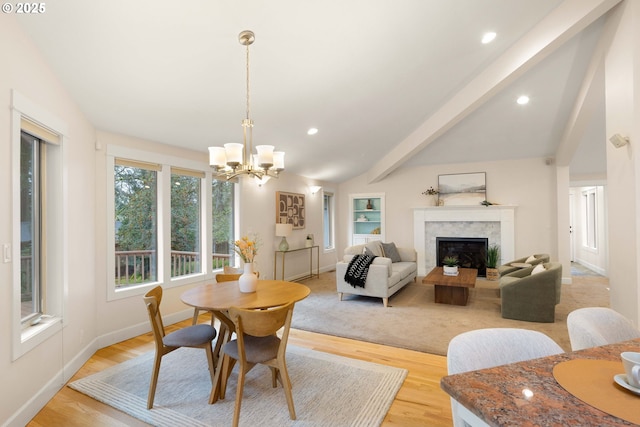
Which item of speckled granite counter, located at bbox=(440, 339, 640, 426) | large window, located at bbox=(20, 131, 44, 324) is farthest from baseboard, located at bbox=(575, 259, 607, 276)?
large window, located at bbox=(20, 131, 44, 324)

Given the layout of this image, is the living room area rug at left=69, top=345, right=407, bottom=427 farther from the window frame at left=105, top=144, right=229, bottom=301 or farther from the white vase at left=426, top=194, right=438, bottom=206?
the white vase at left=426, top=194, right=438, bottom=206

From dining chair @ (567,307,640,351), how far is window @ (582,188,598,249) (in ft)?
26.4

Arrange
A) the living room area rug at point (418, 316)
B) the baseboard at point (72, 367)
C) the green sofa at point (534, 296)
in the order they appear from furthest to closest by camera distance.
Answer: the green sofa at point (534, 296), the living room area rug at point (418, 316), the baseboard at point (72, 367)

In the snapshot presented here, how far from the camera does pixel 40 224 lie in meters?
2.63

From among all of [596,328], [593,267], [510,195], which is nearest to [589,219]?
[593,267]

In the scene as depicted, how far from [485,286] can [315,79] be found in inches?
192

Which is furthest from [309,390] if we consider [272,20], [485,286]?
[485,286]

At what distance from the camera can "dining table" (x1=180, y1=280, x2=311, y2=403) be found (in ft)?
7.44

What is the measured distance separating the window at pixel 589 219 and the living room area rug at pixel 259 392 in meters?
7.93

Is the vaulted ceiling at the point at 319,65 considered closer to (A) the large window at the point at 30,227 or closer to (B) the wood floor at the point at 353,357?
(A) the large window at the point at 30,227

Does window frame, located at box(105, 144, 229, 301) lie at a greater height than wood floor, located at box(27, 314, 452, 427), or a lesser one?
greater

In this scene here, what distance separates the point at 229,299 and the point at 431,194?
5860 millimetres

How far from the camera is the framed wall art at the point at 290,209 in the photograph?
238 inches

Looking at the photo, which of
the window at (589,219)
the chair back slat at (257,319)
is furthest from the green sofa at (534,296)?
the window at (589,219)
